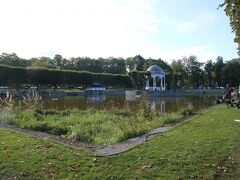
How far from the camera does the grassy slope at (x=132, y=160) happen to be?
22.0 ft

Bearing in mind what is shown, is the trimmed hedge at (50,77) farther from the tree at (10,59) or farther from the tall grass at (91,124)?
the tall grass at (91,124)

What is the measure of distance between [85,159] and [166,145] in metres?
2.19

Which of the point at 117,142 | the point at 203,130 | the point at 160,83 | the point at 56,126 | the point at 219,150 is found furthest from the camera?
the point at 160,83

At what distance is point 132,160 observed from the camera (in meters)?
7.50

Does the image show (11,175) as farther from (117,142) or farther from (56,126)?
(56,126)

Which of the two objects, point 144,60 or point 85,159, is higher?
point 144,60

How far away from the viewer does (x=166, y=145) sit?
880cm

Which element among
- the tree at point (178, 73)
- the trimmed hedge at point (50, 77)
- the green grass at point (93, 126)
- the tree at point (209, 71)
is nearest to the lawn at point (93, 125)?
the green grass at point (93, 126)

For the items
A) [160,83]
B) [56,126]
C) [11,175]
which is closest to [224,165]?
[11,175]

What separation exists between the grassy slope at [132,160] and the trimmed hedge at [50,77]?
61.3m

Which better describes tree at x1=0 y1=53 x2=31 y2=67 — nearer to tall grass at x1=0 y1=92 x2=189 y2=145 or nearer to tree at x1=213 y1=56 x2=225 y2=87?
tree at x1=213 y1=56 x2=225 y2=87

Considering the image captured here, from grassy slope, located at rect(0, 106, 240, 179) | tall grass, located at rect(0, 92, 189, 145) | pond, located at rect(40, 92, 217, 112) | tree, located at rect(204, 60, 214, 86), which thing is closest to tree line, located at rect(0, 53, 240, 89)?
tree, located at rect(204, 60, 214, 86)

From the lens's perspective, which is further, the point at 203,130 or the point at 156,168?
the point at 203,130

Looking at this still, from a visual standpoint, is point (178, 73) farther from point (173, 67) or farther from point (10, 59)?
point (10, 59)
